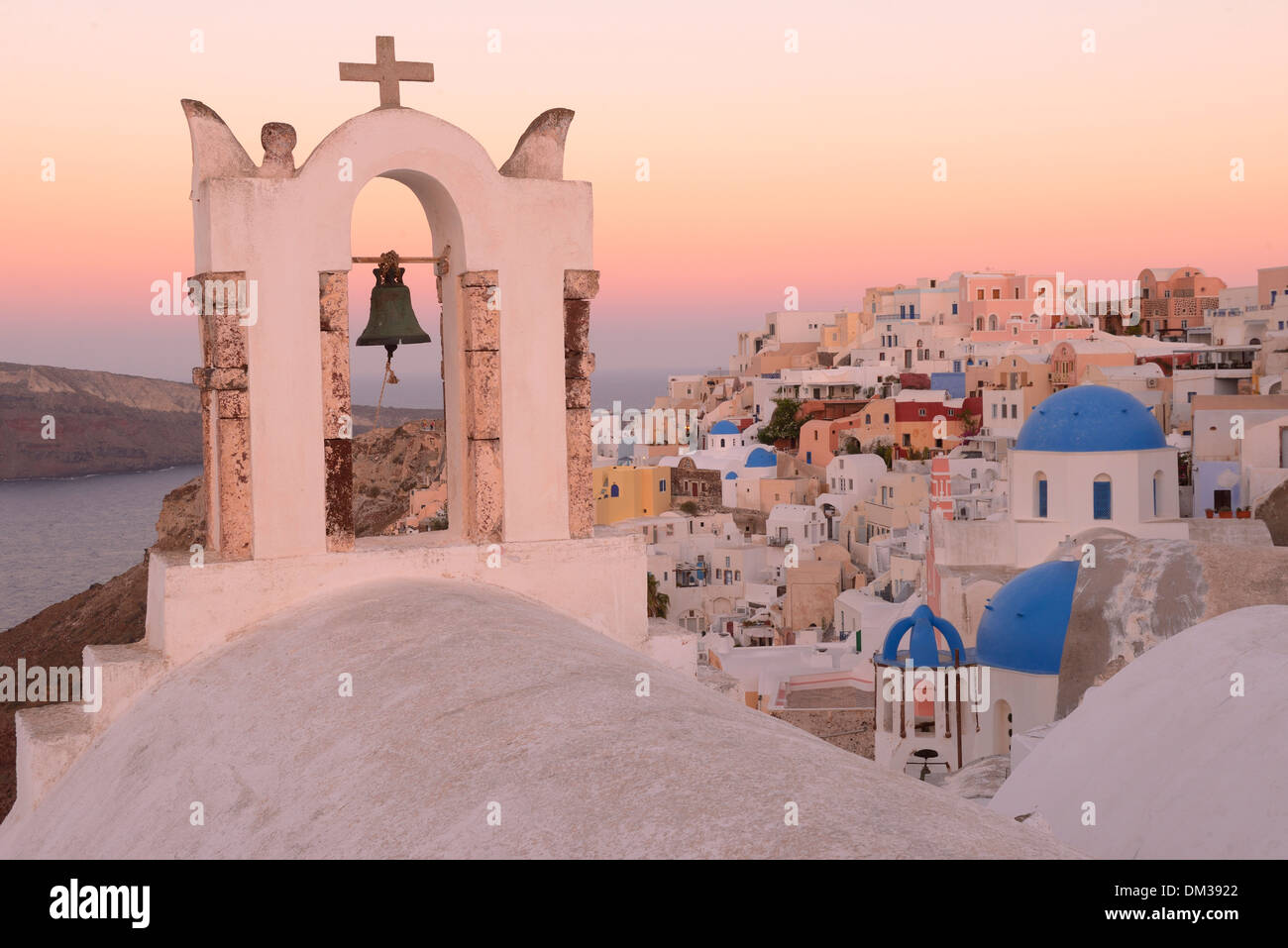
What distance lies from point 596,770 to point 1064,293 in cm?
6314

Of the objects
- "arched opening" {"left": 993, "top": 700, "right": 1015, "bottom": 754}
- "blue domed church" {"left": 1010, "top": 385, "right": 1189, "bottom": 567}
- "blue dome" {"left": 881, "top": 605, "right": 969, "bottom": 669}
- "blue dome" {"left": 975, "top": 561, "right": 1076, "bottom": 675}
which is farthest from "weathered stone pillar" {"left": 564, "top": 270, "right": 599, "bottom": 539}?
"blue domed church" {"left": 1010, "top": 385, "right": 1189, "bottom": 567}

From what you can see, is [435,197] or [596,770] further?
[435,197]

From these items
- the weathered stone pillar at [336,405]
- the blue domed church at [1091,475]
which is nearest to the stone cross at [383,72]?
the weathered stone pillar at [336,405]

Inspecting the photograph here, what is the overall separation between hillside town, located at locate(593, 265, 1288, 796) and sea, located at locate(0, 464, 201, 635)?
563 inches

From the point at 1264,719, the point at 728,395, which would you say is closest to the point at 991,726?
the point at 1264,719

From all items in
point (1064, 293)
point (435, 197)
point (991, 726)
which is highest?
point (1064, 293)

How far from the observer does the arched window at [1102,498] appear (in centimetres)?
2011

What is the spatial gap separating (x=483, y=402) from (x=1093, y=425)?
16894 mm

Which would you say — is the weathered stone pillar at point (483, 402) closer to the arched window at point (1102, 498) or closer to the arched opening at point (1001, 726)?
the arched opening at point (1001, 726)

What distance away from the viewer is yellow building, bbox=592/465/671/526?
150 feet

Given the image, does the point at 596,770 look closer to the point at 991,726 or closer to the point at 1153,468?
the point at 991,726

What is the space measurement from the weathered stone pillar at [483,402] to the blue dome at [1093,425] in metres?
16.7

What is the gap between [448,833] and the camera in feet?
8.11
